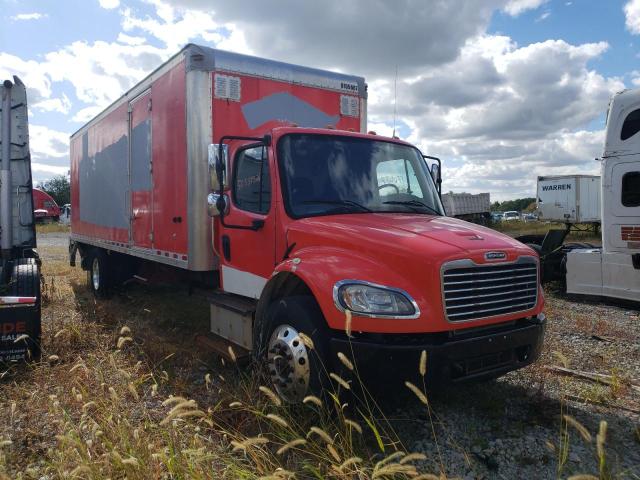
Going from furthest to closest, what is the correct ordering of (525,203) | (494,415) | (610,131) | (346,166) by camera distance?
(525,203)
(610,131)
(346,166)
(494,415)

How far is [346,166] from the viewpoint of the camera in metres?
4.86

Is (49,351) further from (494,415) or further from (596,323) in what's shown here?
(596,323)

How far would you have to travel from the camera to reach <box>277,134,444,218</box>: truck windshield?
4.66 metres

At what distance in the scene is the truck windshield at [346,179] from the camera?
4664mm

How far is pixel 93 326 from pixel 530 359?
533 centimetres

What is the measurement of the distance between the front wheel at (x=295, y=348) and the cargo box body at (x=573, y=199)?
85.4 ft

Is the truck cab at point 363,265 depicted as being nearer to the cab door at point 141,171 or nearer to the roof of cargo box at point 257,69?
the roof of cargo box at point 257,69

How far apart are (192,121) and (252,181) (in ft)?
4.20

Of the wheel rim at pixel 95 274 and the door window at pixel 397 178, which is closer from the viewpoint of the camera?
the door window at pixel 397 178

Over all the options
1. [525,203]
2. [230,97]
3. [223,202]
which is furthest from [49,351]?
[525,203]

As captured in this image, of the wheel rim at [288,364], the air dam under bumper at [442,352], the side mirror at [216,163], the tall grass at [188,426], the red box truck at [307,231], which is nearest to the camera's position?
the tall grass at [188,426]

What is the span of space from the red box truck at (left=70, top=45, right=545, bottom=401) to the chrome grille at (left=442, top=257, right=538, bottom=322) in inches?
0.5

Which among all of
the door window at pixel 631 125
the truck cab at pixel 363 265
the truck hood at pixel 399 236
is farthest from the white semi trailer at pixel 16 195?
the door window at pixel 631 125

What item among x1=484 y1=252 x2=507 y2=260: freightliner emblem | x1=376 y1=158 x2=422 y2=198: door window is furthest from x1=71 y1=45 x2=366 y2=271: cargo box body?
x1=484 y1=252 x2=507 y2=260: freightliner emblem
